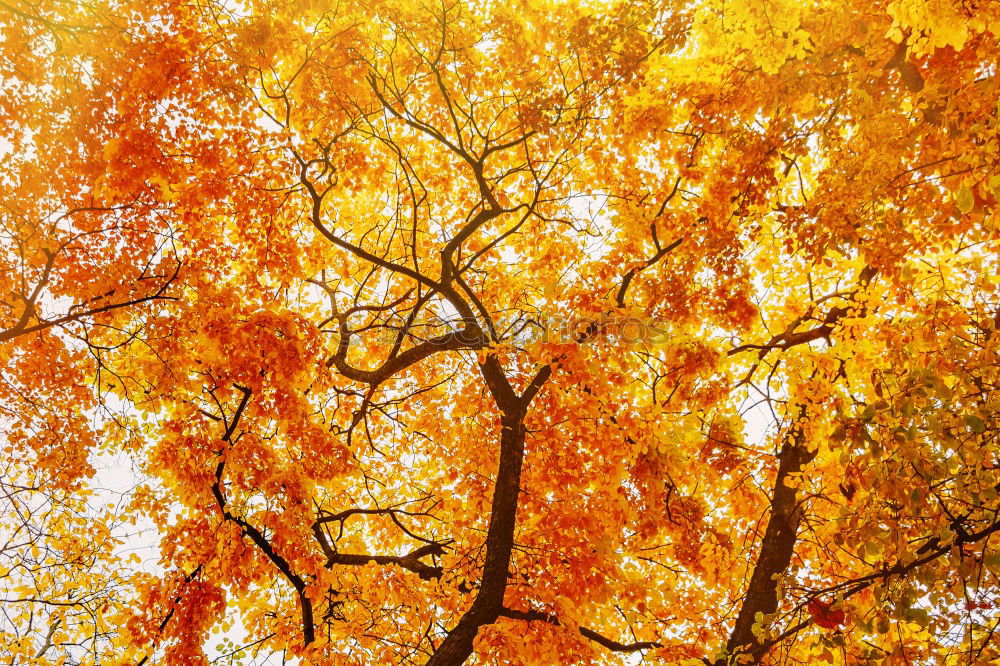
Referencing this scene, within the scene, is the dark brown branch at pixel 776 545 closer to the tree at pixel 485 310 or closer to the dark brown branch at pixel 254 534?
the tree at pixel 485 310

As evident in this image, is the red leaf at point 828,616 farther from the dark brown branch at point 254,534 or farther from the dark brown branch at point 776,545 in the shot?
the dark brown branch at point 254,534

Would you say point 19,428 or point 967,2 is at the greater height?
point 967,2

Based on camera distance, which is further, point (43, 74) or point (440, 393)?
point (440, 393)

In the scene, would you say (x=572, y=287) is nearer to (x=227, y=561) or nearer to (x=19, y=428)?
(x=227, y=561)

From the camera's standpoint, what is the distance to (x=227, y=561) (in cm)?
696

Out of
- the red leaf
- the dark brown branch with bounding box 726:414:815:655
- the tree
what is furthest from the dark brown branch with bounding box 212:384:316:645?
the red leaf

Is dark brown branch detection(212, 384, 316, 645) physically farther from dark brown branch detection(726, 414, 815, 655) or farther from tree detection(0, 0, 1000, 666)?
dark brown branch detection(726, 414, 815, 655)

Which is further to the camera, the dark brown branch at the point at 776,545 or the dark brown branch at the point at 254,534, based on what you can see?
the dark brown branch at the point at 776,545

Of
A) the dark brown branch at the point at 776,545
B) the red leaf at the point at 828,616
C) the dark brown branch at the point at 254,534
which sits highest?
the dark brown branch at the point at 776,545

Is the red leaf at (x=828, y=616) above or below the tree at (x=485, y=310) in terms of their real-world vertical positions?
below

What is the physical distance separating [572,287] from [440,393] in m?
3.45

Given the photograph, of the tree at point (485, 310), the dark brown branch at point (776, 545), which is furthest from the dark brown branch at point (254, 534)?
the dark brown branch at point (776, 545)

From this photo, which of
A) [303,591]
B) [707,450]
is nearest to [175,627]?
[303,591]

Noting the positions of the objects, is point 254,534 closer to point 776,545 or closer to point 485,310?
point 485,310
